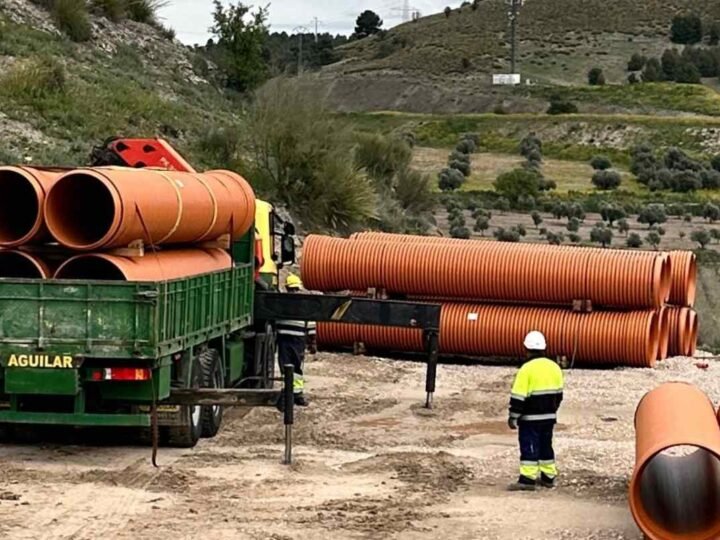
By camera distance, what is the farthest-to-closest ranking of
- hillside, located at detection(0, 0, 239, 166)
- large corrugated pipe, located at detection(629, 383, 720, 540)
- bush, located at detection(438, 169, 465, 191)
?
bush, located at detection(438, 169, 465, 191) < hillside, located at detection(0, 0, 239, 166) < large corrugated pipe, located at detection(629, 383, 720, 540)

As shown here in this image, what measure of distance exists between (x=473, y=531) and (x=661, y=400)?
1.96 meters

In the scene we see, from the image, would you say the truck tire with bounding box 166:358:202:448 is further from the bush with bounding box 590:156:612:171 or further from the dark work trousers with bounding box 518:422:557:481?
the bush with bounding box 590:156:612:171

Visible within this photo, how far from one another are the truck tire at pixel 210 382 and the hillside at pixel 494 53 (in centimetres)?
8128

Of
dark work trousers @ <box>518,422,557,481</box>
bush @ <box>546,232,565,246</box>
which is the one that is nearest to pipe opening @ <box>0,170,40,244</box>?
dark work trousers @ <box>518,422,557,481</box>

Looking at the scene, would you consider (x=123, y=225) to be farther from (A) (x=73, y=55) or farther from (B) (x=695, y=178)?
(B) (x=695, y=178)

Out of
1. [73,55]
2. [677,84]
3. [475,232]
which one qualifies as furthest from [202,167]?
[677,84]

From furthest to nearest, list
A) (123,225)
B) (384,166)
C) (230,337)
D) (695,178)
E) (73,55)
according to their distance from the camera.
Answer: (695,178), (384,166), (73,55), (230,337), (123,225)

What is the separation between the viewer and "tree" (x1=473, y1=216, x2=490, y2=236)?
160 ft

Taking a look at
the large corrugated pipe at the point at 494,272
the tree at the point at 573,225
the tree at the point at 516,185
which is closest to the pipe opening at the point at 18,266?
the large corrugated pipe at the point at 494,272

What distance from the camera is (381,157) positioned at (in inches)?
1704

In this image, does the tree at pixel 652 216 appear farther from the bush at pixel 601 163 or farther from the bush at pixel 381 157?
the bush at pixel 601 163

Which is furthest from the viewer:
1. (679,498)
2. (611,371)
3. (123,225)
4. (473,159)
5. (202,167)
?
(473,159)

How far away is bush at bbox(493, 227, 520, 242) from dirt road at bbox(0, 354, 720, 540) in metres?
27.6

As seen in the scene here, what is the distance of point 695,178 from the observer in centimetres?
6919
